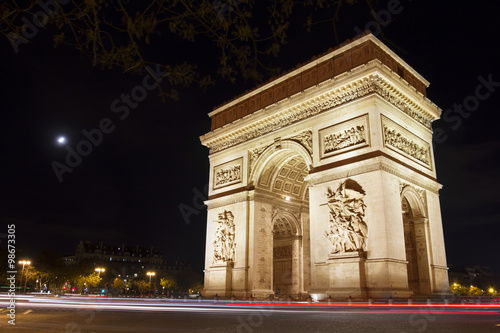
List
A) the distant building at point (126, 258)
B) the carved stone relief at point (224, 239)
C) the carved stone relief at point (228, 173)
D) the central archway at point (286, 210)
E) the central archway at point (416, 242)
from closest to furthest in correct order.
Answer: the central archway at point (416, 242)
the carved stone relief at point (224, 239)
the central archway at point (286, 210)
the carved stone relief at point (228, 173)
the distant building at point (126, 258)

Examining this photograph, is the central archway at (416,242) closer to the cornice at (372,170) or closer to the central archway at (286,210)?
the cornice at (372,170)

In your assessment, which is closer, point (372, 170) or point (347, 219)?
point (372, 170)

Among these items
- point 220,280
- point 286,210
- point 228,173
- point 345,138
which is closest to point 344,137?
point 345,138

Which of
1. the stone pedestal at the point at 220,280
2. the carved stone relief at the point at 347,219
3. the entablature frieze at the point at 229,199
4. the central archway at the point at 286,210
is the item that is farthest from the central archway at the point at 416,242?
the stone pedestal at the point at 220,280

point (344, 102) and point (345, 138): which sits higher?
point (344, 102)

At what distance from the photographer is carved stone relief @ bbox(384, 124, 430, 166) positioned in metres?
17.8

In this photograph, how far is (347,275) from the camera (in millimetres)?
15961

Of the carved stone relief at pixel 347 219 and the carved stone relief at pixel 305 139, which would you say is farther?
the carved stone relief at pixel 305 139

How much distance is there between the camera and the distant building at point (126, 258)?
83.5m

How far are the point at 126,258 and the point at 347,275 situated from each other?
82325 millimetres

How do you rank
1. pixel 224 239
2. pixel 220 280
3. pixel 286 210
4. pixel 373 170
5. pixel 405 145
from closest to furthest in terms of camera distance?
pixel 373 170 → pixel 405 145 → pixel 220 280 → pixel 224 239 → pixel 286 210

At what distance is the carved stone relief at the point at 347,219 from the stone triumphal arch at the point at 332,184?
0.15 feet

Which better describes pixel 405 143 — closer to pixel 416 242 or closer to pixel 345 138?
pixel 345 138

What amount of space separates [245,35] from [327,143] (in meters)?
14.5
